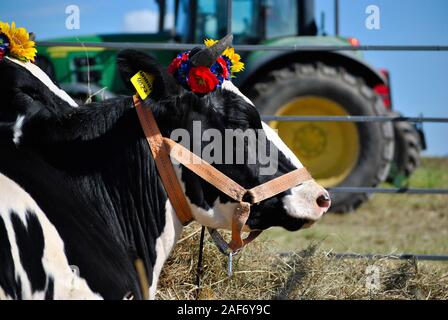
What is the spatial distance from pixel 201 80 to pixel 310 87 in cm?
496

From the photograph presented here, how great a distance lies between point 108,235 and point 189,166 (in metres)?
0.40

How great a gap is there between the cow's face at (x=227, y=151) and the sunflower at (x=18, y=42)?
0.51 m

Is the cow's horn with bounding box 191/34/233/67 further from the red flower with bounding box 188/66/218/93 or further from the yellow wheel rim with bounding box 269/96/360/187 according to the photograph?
the yellow wheel rim with bounding box 269/96/360/187

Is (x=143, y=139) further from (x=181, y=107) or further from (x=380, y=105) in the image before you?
(x=380, y=105)

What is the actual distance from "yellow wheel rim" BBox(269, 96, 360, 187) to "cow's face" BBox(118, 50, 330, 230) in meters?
4.93

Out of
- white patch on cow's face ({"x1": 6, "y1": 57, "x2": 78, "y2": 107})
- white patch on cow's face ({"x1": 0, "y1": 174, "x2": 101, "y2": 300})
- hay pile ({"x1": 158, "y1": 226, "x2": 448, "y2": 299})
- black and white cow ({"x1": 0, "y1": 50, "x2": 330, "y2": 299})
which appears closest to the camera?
white patch on cow's face ({"x1": 0, "y1": 174, "x2": 101, "y2": 300})

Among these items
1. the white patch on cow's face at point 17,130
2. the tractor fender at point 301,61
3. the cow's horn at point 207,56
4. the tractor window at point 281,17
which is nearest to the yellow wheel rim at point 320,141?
the tractor fender at point 301,61

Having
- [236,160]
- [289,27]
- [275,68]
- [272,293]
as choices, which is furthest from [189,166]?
[289,27]

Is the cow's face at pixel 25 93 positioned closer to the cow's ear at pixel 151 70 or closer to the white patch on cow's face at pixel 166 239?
the cow's ear at pixel 151 70

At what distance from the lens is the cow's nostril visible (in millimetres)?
2859

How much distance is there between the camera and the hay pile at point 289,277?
3533mm

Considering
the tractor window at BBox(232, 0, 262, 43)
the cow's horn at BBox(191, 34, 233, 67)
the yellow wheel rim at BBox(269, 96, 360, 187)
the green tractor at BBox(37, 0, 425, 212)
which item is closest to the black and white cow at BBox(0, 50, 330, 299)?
the cow's horn at BBox(191, 34, 233, 67)

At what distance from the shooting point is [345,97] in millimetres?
7598

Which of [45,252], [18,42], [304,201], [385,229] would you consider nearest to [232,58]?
[304,201]
